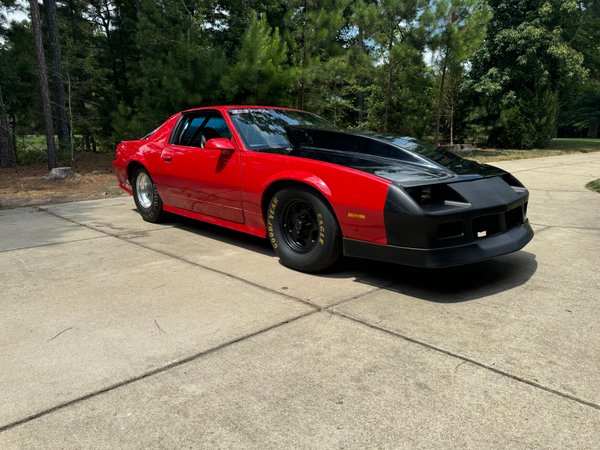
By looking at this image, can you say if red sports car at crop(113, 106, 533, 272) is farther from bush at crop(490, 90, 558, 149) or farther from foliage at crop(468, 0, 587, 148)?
foliage at crop(468, 0, 587, 148)

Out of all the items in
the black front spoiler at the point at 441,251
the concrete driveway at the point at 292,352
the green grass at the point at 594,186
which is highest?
the black front spoiler at the point at 441,251

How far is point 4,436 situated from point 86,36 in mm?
20756

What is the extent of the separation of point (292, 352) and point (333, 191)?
1.40 m

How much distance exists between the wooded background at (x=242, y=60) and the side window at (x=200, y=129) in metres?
7.02

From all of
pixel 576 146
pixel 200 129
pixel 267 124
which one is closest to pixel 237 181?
pixel 267 124

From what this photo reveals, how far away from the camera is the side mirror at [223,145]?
4.49m

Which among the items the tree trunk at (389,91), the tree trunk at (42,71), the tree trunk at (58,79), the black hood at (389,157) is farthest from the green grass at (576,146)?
the black hood at (389,157)

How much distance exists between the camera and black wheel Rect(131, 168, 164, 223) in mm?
5945

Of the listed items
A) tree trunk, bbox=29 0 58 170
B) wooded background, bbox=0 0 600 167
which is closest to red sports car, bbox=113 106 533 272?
tree trunk, bbox=29 0 58 170

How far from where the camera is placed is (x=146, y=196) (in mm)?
6211

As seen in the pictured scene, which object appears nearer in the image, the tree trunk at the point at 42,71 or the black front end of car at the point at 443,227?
the black front end of car at the point at 443,227

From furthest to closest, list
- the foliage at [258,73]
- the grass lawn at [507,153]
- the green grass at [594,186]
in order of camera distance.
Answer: the grass lawn at [507,153]
the foliage at [258,73]
the green grass at [594,186]

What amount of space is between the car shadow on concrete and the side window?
52.9 inches

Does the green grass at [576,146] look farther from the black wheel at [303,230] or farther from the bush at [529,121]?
the black wheel at [303,230]
